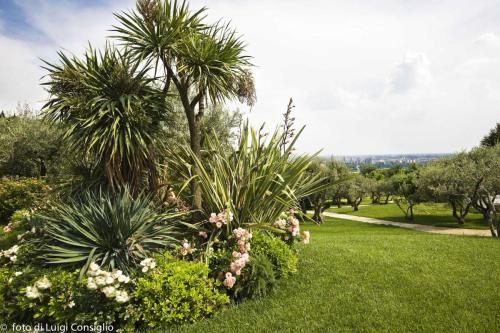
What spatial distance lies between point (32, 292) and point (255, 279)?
3.13 metres

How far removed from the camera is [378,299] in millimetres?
4922

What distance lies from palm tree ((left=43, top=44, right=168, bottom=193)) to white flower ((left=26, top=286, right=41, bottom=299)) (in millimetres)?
2239

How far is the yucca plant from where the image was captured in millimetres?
6000

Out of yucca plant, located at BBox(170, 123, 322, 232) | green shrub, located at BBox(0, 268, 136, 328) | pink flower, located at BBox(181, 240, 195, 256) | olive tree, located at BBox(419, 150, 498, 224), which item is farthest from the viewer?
olive tree, located at BBox(419, 150, 498, 224)

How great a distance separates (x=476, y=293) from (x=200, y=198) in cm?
482

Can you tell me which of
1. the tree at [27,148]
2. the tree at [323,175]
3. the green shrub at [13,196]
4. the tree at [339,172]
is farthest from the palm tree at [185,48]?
the tree at [339,172]

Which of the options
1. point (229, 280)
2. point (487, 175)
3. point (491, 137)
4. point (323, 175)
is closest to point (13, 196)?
point (229, 280)

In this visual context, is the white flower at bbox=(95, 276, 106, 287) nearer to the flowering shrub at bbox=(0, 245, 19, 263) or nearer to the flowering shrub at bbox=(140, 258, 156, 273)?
the flowering shrub at bbox=(140, 258, 156, 273)

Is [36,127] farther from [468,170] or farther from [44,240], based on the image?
[468,170]

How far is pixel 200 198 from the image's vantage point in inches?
250

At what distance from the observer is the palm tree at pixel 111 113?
19.8ft

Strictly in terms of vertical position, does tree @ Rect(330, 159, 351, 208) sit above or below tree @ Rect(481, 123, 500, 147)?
below

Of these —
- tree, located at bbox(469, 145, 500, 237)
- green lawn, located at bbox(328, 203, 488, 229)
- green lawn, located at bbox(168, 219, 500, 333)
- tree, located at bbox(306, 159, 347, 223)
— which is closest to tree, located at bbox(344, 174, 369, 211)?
green lawn, located at bbox(328, 203, 488, 229)

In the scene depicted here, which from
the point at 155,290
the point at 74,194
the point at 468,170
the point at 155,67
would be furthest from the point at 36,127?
the point at 468,170
